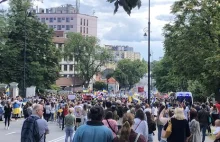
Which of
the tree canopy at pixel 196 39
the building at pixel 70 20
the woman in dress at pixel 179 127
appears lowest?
the woman in dress at pixel 179 127

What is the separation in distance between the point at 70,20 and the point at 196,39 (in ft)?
466

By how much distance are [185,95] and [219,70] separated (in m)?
10.1

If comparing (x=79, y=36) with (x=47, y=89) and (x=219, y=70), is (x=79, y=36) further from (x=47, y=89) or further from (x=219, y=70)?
(x=219, y=70)

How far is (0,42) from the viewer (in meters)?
64.8

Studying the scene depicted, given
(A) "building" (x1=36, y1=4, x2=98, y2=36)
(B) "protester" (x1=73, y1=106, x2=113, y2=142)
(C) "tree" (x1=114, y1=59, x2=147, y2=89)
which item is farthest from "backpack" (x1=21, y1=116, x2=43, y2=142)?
(A) "building" (x1=36, y1=4, x2=98, y2=36)

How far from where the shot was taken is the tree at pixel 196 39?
4797cm

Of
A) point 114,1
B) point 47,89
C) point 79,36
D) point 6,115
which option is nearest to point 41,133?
point 114,1

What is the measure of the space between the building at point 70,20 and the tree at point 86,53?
190ft

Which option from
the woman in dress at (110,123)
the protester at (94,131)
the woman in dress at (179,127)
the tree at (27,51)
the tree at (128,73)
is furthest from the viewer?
the tree at (128,73)

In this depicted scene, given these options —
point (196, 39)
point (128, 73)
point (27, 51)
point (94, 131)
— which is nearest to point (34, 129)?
point (94, 131)

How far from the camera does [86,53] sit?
12850cm

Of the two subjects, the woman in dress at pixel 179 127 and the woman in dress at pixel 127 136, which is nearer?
the woman in dress at pixel 127 136

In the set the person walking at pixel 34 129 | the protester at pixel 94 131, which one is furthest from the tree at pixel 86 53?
the protester at pixel 94 131

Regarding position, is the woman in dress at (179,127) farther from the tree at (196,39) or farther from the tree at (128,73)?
the tree at (128,73)
